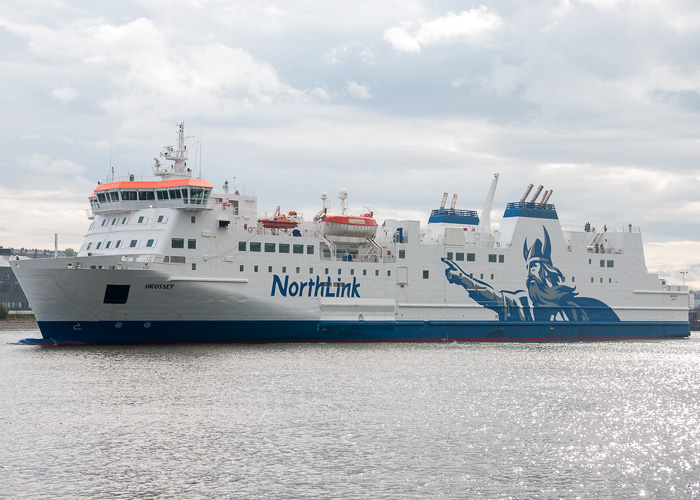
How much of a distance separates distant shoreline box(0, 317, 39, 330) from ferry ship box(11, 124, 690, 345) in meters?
27.1

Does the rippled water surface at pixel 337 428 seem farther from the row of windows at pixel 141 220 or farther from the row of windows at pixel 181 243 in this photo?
the row of windows at pixel 141 220

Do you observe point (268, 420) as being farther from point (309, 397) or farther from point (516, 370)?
point (516, 370)

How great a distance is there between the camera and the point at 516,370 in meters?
32.3

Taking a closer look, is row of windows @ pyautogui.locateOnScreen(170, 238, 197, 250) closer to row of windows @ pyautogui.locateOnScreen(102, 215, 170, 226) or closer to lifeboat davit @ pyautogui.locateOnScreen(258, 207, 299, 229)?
row of windows @ pyautogui.locateOnScreen(102, 215, 170, 226)

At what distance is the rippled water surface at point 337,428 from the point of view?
52.1 feet

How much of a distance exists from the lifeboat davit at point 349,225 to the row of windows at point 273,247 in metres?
1.63

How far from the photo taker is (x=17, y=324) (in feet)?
221

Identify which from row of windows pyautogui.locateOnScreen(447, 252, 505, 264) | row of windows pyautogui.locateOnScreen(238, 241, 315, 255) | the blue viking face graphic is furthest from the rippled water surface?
row of windows pyautogui.locateOnScreen(447, 252, 505, 264)

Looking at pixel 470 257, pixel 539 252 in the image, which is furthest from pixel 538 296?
pixel 470 257

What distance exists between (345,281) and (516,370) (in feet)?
40.9

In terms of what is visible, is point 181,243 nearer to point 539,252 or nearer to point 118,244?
point 118,244

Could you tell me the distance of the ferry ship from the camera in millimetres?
35938

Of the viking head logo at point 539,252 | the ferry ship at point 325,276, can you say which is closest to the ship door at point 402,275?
the ferry ship at point 325,276

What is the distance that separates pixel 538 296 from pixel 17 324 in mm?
44471
